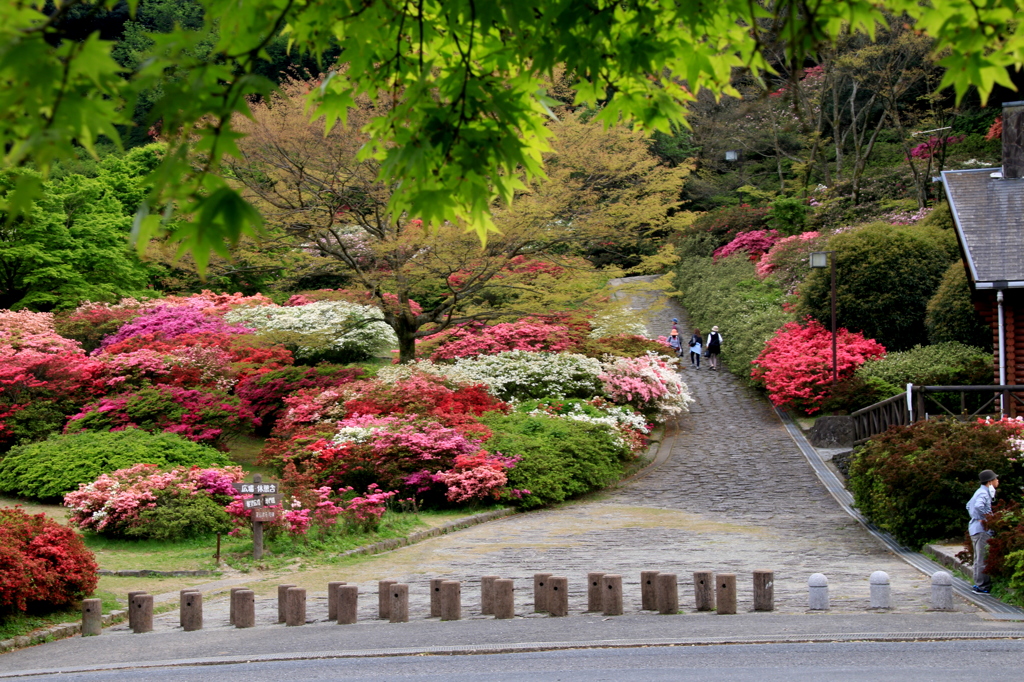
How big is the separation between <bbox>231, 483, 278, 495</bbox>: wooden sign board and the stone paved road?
121 cm

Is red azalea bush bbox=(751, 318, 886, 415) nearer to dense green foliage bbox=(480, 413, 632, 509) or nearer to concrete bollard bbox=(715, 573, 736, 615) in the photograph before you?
dense green foliage bbox=(480, 413, 632, 509)

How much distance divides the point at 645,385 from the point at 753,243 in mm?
19933

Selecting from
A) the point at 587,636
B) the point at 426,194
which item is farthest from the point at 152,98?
the point at 426,194

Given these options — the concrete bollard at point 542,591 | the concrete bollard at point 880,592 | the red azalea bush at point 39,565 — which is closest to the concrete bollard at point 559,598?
the concrete bollard at point 542,591

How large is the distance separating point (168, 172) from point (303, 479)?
13218 millimetres

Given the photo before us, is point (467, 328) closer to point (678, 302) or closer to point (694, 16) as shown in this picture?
point (678, 302)

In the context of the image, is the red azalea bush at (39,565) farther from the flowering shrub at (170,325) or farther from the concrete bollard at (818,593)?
the flowering shrub at (170,325)

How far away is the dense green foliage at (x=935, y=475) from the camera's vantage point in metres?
12.7

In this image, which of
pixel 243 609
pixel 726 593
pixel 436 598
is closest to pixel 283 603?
pixel 243 609

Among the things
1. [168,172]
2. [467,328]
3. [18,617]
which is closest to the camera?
[168,172]

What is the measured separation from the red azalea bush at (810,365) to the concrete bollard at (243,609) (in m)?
18.2

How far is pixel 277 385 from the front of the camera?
914 inches

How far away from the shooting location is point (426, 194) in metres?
4.27

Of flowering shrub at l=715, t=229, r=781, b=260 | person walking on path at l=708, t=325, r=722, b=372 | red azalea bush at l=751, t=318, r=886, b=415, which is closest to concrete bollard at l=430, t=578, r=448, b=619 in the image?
red azalea bush at l=751, t=318, r=886, b=415
